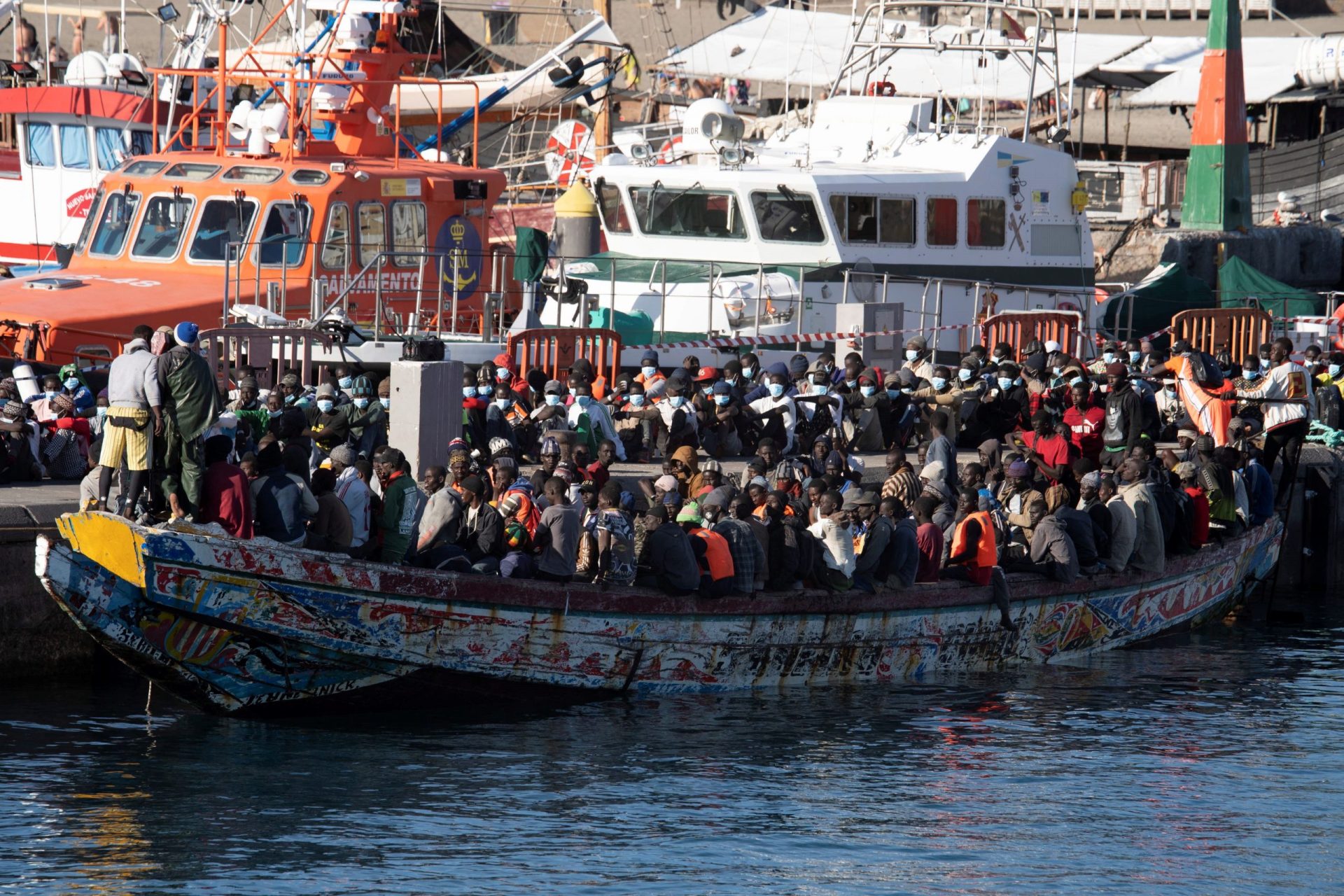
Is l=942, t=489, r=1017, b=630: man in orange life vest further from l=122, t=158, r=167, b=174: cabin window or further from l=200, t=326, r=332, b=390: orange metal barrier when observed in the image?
l=122, t=158, r=167, b=174: cabin window

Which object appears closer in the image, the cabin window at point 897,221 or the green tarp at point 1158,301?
the cabin window at point 897,221

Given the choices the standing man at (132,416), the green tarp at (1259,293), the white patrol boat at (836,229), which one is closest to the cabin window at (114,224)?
the white patrol boat at (836,229)

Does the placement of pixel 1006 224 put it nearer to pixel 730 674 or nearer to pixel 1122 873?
pixel 730 674

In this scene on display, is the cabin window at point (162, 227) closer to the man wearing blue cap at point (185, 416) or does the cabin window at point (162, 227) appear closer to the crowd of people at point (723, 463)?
the crowd of people at point (723, 463)

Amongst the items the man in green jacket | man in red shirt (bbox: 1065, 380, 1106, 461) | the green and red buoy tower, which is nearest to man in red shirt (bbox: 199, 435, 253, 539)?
the man in green jacket

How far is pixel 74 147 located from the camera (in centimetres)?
3002

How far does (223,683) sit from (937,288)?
42.3 ft

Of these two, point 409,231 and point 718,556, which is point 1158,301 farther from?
point 718,556

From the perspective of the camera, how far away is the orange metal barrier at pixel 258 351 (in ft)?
60.3

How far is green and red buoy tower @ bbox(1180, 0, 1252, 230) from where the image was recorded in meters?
37.2

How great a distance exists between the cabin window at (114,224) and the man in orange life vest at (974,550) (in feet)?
34.2

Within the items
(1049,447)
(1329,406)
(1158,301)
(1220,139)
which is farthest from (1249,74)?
(1049,447)

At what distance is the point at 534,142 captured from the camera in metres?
45.1

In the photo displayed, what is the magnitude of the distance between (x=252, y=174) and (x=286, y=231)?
0.73 meters
